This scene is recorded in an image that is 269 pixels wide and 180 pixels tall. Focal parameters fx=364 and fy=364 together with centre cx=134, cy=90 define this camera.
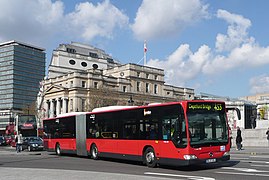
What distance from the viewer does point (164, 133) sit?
53.4 ft

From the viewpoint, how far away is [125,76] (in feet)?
315

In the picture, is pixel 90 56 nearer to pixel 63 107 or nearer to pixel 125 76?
pixel 125 76

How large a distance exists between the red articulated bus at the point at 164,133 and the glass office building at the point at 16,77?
128697 mm

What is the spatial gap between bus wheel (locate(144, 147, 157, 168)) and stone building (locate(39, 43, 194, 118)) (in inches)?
2074

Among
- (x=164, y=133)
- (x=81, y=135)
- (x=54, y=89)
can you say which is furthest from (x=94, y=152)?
(x=54, y=89)

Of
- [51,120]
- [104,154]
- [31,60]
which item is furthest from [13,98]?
[104,154]

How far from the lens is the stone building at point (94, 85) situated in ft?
279

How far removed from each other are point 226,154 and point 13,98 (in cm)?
14051

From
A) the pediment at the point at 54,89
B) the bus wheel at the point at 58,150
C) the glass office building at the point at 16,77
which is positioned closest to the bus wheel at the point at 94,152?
the bus wheel at the point at 58,150

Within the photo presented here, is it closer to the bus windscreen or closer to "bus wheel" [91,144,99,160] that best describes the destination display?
the bus windscreen

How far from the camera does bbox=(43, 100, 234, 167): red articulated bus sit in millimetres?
15086

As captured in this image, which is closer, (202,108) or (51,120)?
(202,108)

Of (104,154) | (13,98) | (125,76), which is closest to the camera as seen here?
→ (104,154)

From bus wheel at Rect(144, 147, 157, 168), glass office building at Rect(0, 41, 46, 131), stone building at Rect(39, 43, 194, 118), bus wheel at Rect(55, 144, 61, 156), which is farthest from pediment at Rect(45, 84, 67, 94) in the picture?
bus wheel at Rect(144, 147, 157, 168)
